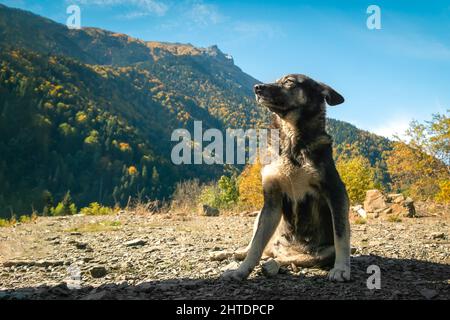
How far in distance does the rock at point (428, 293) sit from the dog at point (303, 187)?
772mm

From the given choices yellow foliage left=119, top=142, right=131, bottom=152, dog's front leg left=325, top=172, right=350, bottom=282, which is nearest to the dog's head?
dog's front leg left=325, top=172, right=350, bottom=282

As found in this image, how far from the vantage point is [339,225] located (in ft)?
14.8

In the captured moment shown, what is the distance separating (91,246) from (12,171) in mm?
87589

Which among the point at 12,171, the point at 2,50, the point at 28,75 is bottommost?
the point at 12,171

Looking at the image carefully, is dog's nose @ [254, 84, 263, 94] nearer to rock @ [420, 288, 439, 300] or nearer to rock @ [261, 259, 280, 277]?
rock @ [261, 259, 280, 277]

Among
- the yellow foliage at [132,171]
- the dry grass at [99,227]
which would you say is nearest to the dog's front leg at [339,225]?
the dry grass at [99,227]

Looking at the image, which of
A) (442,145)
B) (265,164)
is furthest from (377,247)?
(442,145)

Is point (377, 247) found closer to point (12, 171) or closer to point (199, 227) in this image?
point (199, 227)

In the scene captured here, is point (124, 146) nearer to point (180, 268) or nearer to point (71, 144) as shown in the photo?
point (71, 144)

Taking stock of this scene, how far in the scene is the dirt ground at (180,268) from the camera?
4199 mm

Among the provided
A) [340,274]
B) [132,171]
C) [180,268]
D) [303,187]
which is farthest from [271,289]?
[132,171]

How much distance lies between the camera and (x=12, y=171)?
3346 inches

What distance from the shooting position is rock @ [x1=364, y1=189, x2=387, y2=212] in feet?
54.9

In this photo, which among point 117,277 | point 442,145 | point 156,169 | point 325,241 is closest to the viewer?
point 325,241
